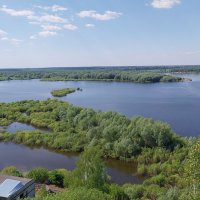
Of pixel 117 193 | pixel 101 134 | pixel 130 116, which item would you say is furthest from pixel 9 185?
pixel 130 116

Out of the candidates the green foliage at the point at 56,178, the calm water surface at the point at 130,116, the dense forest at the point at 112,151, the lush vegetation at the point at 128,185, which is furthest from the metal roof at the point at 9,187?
the calm water surface at the point at 130,116

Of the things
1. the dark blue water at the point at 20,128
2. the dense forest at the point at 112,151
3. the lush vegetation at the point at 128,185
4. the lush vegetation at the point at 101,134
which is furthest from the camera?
the dark blue water at the point at 20,128

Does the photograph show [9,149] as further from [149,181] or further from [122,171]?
[149,181]

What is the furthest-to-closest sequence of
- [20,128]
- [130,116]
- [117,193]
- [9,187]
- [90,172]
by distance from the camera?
[130,116]
[20,128]
[117,193]
[9,187]
[90,172]

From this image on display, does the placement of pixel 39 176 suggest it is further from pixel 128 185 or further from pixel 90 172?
pixel 90 172

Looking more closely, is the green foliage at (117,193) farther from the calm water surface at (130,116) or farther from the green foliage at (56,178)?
the calm water surface at (130,116)

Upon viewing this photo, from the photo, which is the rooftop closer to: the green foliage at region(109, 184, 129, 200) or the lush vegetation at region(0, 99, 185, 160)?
the green foliage at region(109, 184, 129, 200)

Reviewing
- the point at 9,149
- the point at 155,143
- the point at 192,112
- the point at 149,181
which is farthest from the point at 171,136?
the point at 192,112
